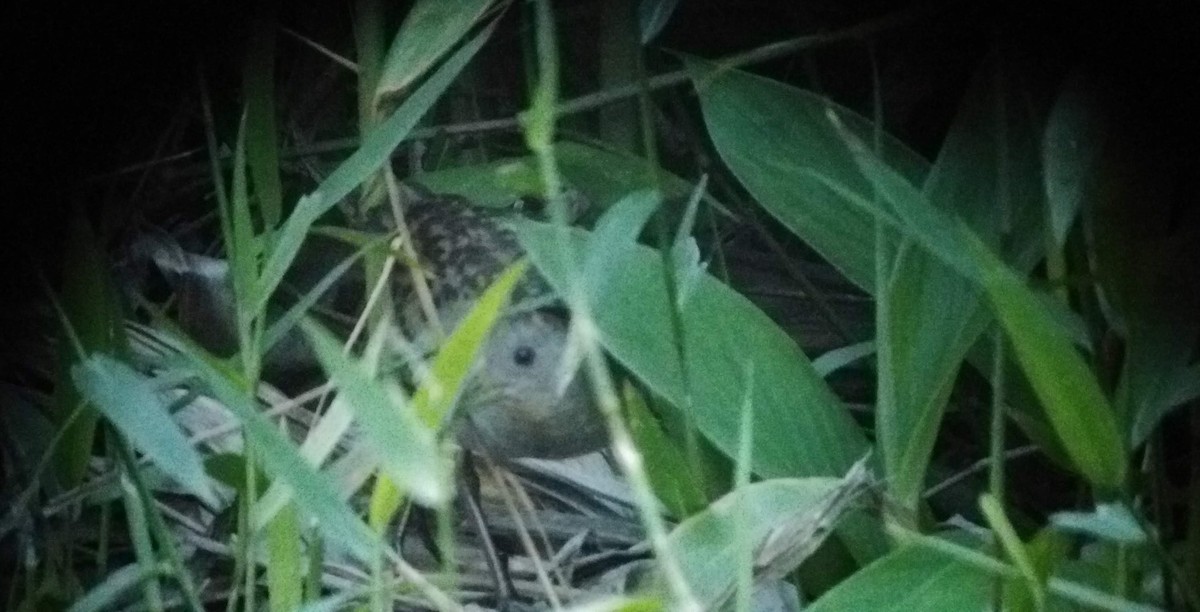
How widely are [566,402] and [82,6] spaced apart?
0.32 metres

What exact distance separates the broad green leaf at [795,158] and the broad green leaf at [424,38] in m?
0.12

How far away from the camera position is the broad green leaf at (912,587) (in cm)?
56

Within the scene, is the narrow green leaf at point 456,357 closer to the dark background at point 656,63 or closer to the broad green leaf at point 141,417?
the broad green leaf at point 141,417

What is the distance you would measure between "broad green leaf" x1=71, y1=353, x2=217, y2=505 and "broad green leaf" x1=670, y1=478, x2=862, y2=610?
19 cm

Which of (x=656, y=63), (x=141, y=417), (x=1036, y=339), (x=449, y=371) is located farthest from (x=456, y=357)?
(x=656, y=63)

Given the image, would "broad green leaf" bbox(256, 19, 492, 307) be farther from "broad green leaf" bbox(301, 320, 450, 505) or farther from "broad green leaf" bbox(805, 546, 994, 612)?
"broad green leaf" bbox(805, 546, 994, 612)

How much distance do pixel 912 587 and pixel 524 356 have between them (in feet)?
0.79

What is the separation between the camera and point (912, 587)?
22.4 inches

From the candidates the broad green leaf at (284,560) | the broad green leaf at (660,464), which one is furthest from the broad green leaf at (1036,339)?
the broad green leaf at (284,560)

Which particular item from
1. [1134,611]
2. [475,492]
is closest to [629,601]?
[1134,611]

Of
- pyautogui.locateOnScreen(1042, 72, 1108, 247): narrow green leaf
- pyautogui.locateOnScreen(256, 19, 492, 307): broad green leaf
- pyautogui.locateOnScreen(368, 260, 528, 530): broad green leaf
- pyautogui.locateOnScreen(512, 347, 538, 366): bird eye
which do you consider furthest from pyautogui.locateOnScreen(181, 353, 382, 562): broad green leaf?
pyautogui.locateOnScreen(1042, 72, 1108, 247): narrow green leaf

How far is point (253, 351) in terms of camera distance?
59 centimetres

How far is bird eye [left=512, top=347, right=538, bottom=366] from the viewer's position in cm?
72

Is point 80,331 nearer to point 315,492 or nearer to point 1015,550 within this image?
point 315,492
